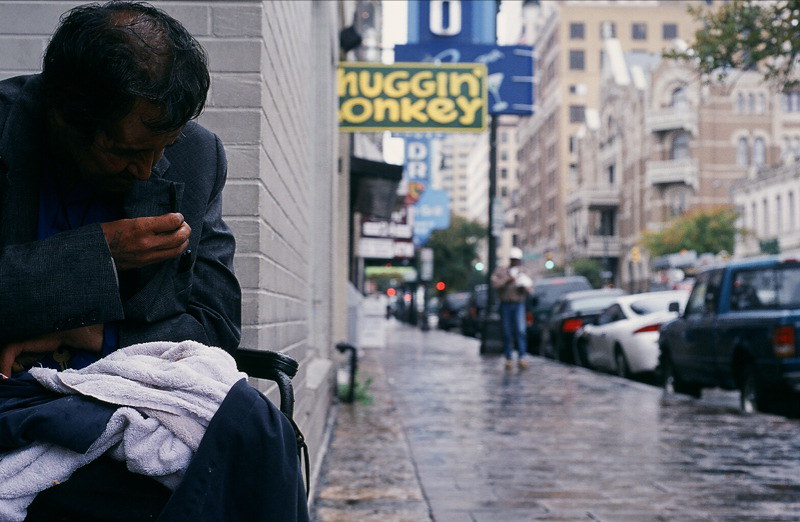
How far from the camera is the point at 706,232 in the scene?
196 feet

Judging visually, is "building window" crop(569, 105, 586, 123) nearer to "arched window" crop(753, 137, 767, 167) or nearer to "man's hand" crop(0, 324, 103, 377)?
"arched window" crop(753, 137, 767, 167)

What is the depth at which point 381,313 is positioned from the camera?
2162 centimetres

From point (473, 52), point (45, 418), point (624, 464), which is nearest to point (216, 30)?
point (45, 418)

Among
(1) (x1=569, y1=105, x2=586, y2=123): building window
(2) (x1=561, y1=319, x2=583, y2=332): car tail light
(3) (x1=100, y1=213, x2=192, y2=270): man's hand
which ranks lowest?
(2) (x1=561, y1=319, x2=583, y2=332): car tail light

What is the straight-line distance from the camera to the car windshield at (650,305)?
16000 mm

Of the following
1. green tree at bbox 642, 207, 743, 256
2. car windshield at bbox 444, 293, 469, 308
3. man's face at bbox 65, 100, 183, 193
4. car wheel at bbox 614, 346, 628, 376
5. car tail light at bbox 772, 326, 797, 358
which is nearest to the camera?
man's face at bbox 65, 100, 183, 193

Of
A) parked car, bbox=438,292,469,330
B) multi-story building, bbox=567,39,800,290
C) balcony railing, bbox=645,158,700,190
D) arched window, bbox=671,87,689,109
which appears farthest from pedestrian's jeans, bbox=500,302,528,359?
arched window, bbox=671,87,689,109

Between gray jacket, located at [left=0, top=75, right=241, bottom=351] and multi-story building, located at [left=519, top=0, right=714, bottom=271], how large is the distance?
9030cm

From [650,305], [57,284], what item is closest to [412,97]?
[650,305]

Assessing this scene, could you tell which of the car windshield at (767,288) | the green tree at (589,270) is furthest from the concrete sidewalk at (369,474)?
the green tree at (589,270)

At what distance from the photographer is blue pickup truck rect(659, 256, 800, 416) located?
31.0ft

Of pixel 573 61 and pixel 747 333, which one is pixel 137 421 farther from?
pixel 573 61

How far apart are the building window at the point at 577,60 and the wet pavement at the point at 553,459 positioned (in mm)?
90904

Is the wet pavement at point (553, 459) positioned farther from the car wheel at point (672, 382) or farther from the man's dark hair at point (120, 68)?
the man's dark hair at point (120, 68)
